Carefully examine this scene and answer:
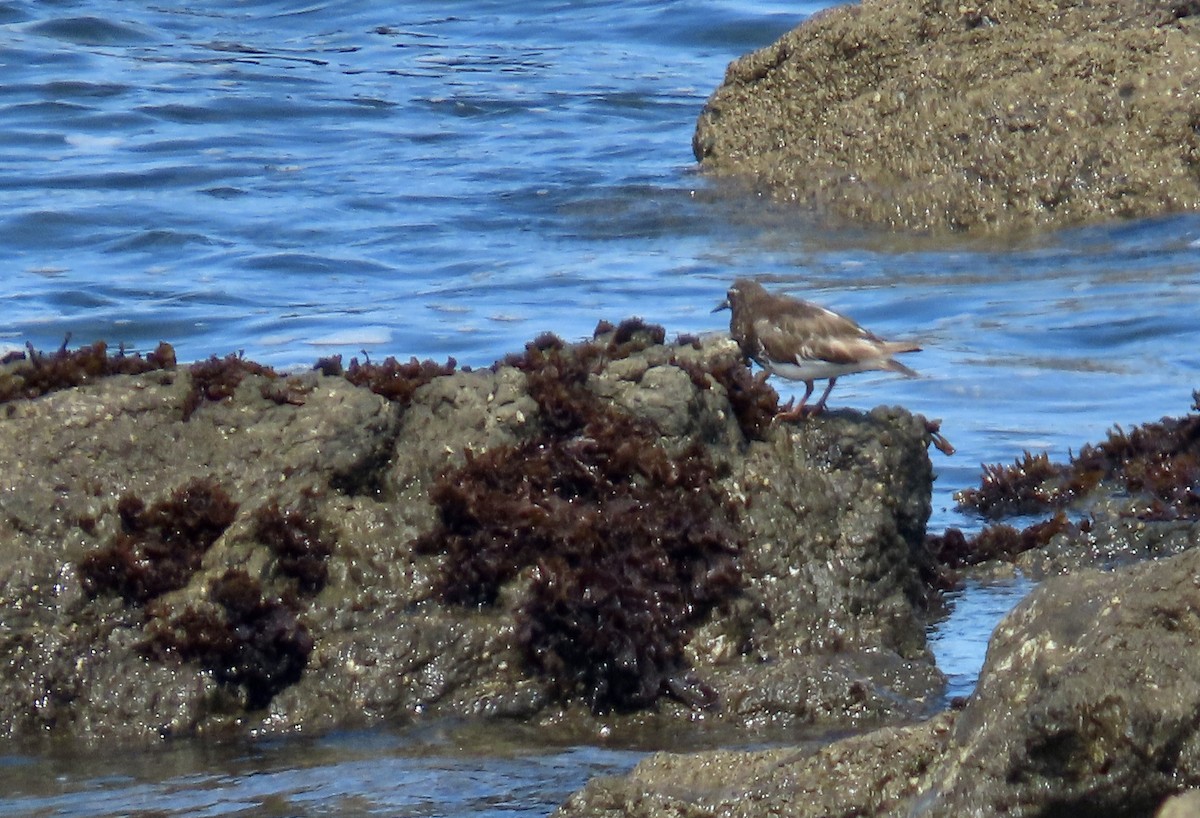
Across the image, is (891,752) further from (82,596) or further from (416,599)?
(82,596)

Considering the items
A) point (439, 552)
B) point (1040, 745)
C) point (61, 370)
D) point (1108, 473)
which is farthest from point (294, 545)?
point (1108, 473)

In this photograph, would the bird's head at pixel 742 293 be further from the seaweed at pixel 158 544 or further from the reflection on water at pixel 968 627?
the seaweed at pixel 158 544

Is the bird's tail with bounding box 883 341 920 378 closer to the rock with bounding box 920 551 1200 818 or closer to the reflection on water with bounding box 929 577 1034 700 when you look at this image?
the reflection on water with bounding box 929 577 1034 700

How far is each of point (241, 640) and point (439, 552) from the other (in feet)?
2.04

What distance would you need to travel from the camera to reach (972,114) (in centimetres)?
1284

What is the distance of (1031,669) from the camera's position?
286 cm

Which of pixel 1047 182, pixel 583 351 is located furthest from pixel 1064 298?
pixel 583 351

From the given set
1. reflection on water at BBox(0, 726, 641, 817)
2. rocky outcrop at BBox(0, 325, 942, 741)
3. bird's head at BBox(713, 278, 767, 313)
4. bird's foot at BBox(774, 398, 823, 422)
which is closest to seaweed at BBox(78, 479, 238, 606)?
rocky outcrop at BBox(0, 325, 942, 741)

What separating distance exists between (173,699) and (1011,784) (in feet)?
8.69

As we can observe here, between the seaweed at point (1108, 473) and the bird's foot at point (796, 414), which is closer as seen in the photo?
the bird's foot at point (796, 414)

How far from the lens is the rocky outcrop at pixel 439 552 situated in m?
4.71

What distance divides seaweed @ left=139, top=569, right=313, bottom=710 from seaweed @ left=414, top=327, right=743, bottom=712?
462 mm

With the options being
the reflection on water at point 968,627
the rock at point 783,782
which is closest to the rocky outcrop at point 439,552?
the reflection on water at point 968,627

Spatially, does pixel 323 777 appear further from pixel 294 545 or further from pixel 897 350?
pixel 897 350
